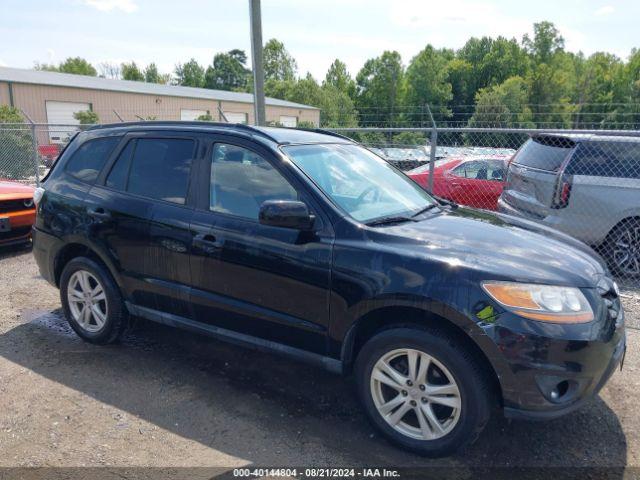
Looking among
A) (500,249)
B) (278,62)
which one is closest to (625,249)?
(500,249)

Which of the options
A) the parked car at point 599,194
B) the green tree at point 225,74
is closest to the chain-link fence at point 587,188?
the parked car at point 599,194

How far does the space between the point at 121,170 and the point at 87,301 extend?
1148 mm

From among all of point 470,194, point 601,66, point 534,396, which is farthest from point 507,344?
point 601,66

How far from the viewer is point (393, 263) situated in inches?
113

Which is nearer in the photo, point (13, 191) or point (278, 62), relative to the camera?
point (13, 191)

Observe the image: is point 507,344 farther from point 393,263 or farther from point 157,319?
point 157,319

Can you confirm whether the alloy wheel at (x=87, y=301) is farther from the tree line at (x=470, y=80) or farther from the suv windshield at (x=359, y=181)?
the tree line at (x=470, y=80)

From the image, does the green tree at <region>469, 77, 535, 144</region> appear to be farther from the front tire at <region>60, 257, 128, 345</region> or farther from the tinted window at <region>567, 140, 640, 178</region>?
the front tire at <region>60, 257, 128, 345</region>

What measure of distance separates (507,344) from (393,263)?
2.38 ft

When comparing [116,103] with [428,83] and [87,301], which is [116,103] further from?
[428,83]

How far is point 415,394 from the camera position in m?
2.89

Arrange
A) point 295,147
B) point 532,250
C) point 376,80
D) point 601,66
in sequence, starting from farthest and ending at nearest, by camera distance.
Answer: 1. point 601,66
2. point 376,80
3. point 295,147
4. point 532,250

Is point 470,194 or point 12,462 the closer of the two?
point 12,462

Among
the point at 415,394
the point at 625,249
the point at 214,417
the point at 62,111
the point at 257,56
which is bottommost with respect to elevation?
the point at 214,417
